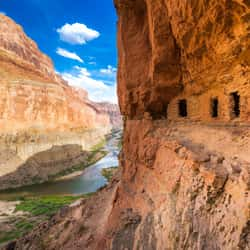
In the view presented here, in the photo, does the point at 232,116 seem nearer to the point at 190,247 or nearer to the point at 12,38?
the point at 190,247

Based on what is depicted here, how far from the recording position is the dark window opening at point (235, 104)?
6.38 m

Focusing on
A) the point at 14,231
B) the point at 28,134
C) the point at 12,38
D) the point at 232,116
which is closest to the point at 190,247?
the point at 232,116

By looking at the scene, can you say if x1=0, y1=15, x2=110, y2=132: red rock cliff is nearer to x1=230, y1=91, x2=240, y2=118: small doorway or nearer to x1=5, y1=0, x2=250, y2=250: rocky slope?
x1=5, y1=0, x2=250, y2=250: rocky slope

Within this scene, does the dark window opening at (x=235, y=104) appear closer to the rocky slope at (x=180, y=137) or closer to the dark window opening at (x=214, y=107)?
Result: the rocky slope at (x=180, y=137)

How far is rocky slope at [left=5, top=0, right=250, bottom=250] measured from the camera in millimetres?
4527

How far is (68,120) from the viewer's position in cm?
4756

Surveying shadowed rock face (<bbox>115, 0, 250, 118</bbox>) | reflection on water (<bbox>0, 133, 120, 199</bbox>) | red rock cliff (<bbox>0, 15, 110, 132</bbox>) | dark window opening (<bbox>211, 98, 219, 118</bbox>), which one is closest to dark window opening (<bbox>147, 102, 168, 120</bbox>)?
shadowed rock face (<bbox>115, 0, 250, 118</bbox>)

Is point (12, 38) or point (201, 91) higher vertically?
point (12, 38)

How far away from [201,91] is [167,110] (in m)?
2.18

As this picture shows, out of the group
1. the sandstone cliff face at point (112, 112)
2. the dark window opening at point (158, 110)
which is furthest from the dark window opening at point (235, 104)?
the sandstone cliff face at point (112, 112)

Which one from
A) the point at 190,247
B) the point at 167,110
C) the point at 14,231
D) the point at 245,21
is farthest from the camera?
the point at 14,231

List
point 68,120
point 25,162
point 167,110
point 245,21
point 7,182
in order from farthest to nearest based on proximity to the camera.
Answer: point 68,120, point 25,162, point 7,182, point 167,110, point 245,21

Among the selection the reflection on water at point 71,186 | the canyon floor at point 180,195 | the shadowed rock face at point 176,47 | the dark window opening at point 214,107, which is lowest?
the reflection on water at point 71,186

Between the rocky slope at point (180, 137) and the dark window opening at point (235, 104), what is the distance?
0.36 ft
